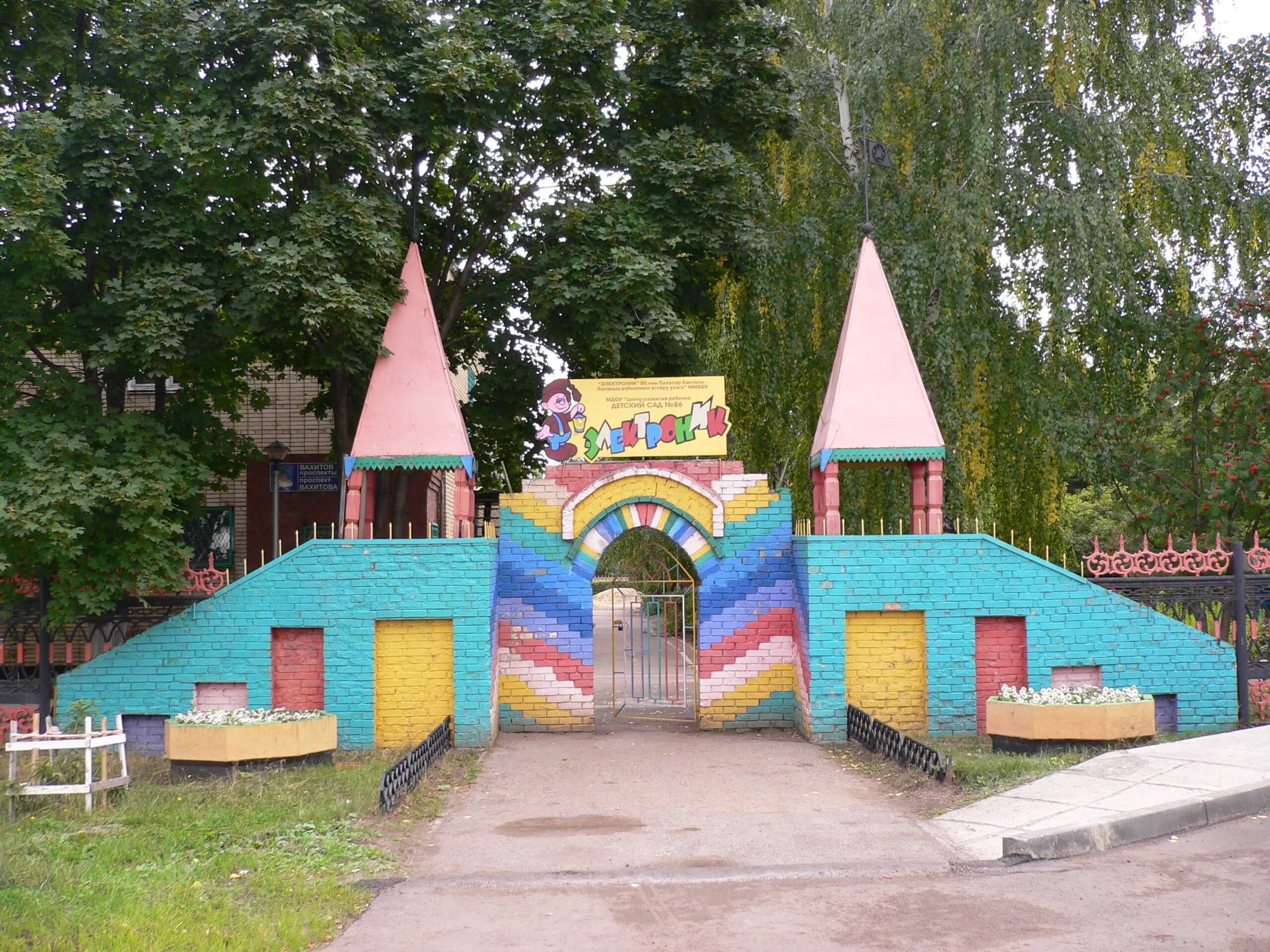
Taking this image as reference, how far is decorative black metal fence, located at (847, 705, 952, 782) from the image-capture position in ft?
32.7

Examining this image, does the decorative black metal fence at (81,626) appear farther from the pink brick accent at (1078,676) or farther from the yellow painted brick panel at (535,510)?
the pink brick accent at (1078,676)

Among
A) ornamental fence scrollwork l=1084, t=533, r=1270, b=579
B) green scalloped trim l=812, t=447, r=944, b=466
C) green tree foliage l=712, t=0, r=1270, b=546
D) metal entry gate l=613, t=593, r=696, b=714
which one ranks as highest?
green tree foliage l=712, t=0, r=1270, b=546

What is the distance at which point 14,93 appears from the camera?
43.9ft

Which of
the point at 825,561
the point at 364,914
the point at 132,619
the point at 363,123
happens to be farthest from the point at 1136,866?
the point at 363,123

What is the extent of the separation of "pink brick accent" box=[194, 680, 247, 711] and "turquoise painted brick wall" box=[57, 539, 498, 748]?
12cm

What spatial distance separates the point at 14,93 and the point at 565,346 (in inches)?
323

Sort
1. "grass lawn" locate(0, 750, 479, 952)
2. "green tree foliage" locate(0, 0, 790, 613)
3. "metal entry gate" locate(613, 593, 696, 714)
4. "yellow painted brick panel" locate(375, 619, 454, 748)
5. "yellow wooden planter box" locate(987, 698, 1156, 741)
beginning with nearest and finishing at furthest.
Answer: "grass lawn" locate(0, 750, 479, 952) → "yellow wooden planter box" locate(987, 698, 1156, 741) → "green tree foliage" locate(0, 0, 790, 613) → "yellow painted brick panel" locate(375, 619, 454, 748) → "metal entry gate" locate(613, 593, 696, 714)

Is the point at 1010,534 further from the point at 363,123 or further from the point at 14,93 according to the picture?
the point at 14,93

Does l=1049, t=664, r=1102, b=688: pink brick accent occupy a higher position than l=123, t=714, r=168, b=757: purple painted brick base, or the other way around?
l=1049, t=664, r=1102, b=688: pink brick accent

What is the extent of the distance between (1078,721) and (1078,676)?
2.17 metres

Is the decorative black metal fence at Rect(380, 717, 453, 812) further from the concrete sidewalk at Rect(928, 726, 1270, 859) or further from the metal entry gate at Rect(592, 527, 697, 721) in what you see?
the concrete sidewalk at Rect(928, 726, 1270, 859)

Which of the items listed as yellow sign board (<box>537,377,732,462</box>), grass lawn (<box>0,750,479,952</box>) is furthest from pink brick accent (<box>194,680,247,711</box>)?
yellow sign board (<box>537,377,732,462</box>)

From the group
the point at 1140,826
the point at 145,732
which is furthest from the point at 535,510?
the point at 1140,826

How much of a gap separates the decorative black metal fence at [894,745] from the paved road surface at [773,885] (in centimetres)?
68
